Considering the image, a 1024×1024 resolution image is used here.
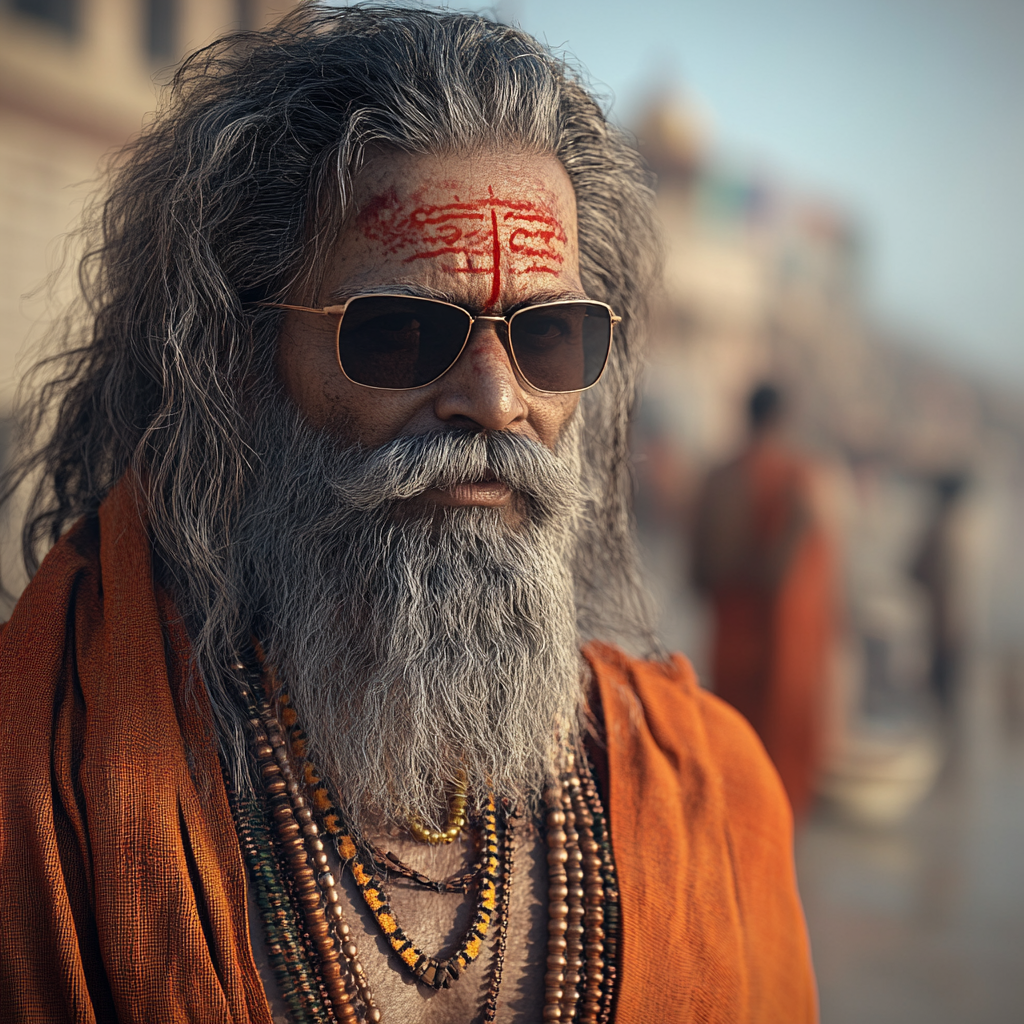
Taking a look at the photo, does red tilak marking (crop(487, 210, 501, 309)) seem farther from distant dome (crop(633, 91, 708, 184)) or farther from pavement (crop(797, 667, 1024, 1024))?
distant dome (crop(633, 91, 708, 184))

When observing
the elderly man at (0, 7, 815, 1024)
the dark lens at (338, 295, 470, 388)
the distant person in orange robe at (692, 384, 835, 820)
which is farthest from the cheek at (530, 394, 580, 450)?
the distant person in orange robe at (692, 384, 835, 820)

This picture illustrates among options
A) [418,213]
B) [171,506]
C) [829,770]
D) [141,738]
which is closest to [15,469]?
[171,506]

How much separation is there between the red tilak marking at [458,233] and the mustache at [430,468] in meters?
0.21

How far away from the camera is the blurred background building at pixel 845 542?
3.91 meters

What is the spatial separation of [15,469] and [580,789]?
1.17 m

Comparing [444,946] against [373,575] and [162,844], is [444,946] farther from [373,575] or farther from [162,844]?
[373,575]

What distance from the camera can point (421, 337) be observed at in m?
1.30

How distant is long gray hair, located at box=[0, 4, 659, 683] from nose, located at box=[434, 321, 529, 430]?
0.26 metres

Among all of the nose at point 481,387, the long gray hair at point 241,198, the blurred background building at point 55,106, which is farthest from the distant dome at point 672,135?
the nose at point 481,387

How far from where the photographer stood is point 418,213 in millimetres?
1299

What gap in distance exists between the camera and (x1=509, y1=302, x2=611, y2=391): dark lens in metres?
1.36

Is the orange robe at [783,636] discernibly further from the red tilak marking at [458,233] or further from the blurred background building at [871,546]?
the red tilak marking at [458,233]

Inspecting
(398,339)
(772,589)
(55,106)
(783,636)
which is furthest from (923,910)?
(55,106)

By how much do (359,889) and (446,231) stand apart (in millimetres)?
Result: 944
